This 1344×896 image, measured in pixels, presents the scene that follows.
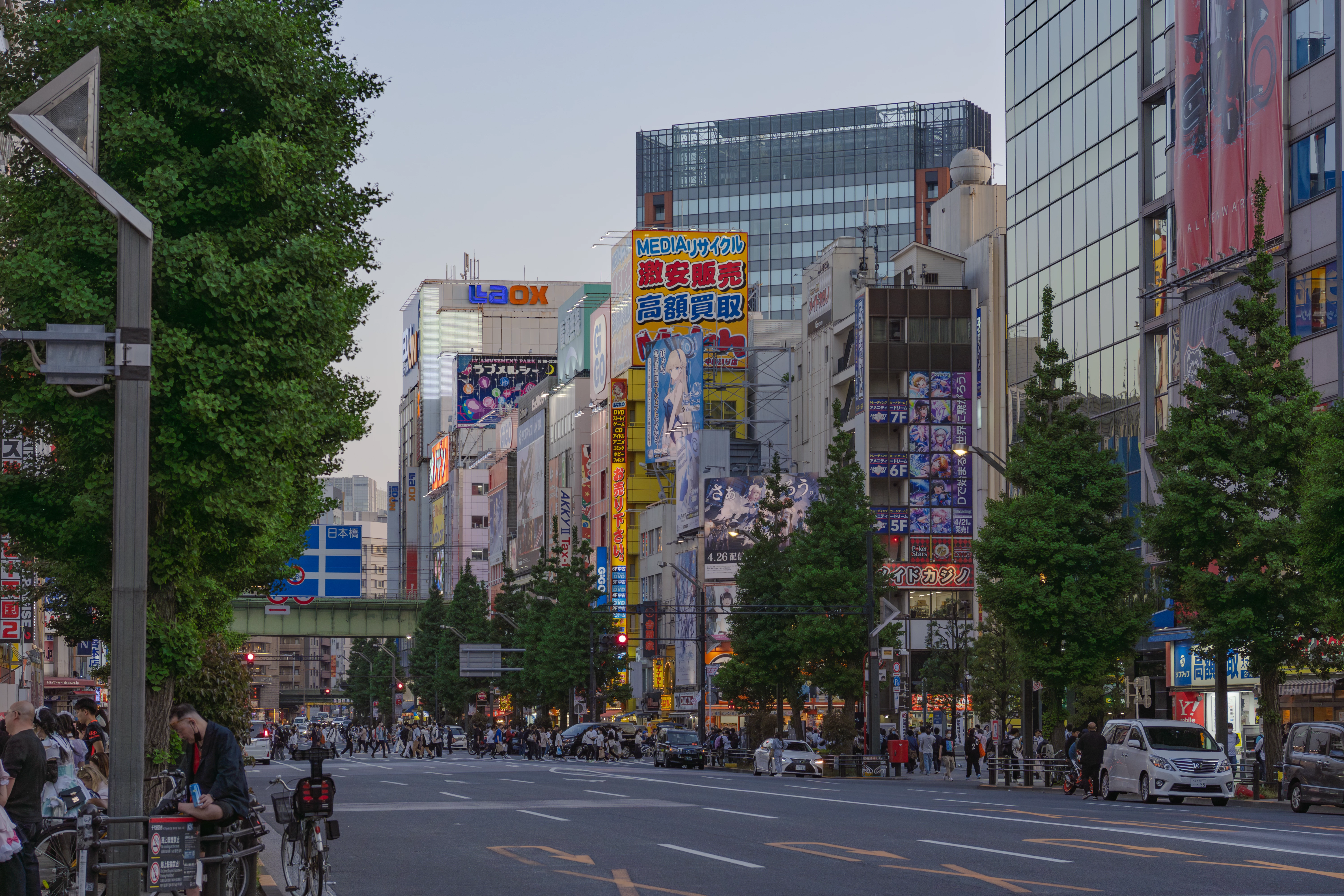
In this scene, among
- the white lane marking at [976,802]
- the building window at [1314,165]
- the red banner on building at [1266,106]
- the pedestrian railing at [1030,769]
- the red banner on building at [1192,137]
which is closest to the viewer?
the white lane marking at [976,802]

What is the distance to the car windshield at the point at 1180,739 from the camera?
3362cm

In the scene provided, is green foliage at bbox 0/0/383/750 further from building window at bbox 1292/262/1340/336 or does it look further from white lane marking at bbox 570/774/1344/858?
building window at bbox 1292/262/1340/336

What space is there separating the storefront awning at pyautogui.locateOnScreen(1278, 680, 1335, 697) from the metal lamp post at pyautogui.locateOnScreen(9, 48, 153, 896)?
3735 centimetres

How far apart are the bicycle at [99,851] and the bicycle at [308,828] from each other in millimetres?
331

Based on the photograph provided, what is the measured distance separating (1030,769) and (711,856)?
2609 cm

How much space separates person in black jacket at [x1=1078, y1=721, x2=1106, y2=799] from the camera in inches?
1453

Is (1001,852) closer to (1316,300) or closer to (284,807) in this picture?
(284,807)

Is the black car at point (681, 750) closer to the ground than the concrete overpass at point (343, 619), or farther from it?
closer to the ground

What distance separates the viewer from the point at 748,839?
22.6 metres

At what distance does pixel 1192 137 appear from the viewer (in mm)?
51375

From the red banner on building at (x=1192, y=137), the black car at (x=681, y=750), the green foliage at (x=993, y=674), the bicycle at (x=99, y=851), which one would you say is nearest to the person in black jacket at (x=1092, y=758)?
the red banner on building at (x=1192, y=137)

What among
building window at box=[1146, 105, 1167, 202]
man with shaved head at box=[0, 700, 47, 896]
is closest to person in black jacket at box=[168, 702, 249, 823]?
man with shaved head at box=[0, 700, 47, 896]

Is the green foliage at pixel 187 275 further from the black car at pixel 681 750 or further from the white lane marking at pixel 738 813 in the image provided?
the black car at pixel 681 750

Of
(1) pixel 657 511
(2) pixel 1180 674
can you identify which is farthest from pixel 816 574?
(1) pixel 657 511
